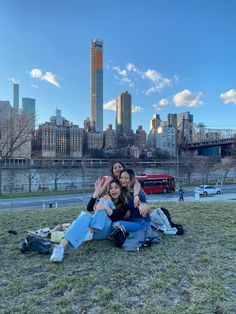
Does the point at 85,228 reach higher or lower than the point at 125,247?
higher

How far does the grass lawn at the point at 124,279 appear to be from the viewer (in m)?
1.81

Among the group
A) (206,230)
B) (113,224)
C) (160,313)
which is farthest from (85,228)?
(206,230)

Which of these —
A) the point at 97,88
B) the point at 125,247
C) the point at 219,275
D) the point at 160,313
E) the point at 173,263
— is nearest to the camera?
the point at 160,313

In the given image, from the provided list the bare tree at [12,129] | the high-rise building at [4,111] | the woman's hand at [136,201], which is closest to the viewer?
the woman's hand at [136,201]

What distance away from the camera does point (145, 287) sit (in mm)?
2070

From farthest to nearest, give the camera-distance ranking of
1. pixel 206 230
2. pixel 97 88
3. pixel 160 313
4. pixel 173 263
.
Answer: pixel 97 88 → pixel 206 230 → pixel 173 263 → pixel 160 313

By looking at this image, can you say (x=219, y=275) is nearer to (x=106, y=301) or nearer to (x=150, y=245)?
(x=150, y=245)

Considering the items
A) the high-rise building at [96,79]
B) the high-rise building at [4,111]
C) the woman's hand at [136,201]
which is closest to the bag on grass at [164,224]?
the woman's hand at [136,201]

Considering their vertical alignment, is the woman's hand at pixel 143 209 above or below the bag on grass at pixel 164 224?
above

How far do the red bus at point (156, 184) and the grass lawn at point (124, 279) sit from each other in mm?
20359

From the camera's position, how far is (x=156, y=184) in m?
Result: 24.0

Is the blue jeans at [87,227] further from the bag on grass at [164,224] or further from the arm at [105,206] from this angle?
the bag on grass at [164,224]

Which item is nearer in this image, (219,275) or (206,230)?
(219,275)

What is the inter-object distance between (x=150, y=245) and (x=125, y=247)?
321 mm
